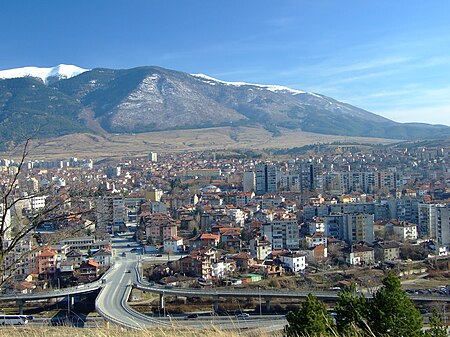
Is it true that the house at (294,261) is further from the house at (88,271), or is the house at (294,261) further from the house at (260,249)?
the house at (88,271)

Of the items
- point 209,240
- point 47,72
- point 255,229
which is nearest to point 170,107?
point 47,72

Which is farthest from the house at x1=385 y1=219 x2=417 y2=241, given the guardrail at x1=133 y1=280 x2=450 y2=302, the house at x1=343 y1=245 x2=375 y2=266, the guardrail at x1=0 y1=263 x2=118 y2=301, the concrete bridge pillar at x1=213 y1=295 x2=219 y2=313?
the guardrail at x1=0 y1=263 x2=118 y2=301

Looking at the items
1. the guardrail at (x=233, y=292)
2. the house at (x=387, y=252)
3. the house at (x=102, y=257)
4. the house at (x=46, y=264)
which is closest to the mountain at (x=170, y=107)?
the house at (x=102, y=257)

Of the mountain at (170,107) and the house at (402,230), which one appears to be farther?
the mountain at (170,107)

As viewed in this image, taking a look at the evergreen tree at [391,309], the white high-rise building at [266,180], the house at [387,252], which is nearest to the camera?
the evergreen tree at [391,309]

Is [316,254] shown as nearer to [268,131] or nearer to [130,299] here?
[130,299]

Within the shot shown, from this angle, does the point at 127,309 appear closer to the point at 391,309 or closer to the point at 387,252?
the point at 391,309

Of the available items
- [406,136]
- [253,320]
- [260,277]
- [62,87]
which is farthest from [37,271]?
[62,87]
